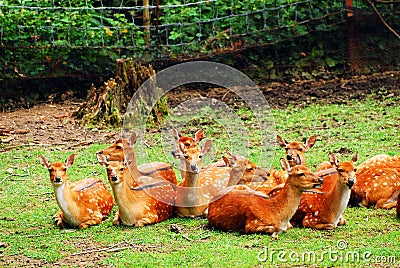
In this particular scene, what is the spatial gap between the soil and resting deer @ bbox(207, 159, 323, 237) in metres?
4.55

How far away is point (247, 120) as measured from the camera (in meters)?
12.1

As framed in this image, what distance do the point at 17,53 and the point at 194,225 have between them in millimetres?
7584

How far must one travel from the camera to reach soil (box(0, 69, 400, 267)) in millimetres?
11297

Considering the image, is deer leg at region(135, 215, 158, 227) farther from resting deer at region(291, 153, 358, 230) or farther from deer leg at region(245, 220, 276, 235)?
resting deer at region(291, 153, 358, 230)

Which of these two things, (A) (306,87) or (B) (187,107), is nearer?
(B) (187,107)

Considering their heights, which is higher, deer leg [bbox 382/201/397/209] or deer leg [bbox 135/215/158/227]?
deer leg [bbox 382/201/397/209]

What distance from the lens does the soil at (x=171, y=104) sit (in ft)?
37.1

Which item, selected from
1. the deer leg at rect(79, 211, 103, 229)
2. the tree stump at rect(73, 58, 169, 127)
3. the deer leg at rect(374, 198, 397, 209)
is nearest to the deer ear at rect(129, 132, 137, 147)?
the deer leg at rect(79, 211, 103, 229)

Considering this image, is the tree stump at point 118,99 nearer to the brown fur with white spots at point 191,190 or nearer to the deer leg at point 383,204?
the brown fur with white spots at point 191,190

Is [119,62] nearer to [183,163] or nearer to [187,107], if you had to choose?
[187,107]

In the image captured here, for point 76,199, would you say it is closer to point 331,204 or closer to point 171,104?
point 331,204

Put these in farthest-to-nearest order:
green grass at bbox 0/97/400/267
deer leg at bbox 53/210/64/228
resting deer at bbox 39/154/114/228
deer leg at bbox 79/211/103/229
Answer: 1. deer leg at bbox 53/210/64/228
2. deer leg at bbox 79/211/103/229
3. resting deer at bbox 39/154/114/228
4. green grass at bbox 0/97/400/267

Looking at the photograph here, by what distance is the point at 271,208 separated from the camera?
672 cm

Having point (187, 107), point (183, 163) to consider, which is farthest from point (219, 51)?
point (183, 163)
